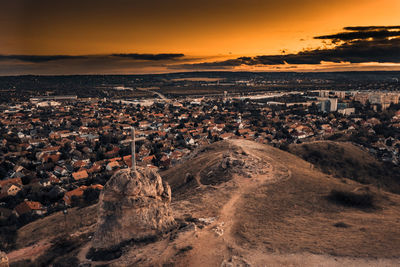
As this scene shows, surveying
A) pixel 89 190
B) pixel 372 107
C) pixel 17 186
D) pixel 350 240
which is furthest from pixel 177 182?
pixel 372 107

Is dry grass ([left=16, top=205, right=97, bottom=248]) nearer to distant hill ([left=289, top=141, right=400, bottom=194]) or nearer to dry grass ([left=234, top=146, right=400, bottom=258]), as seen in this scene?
dry grass ([left=234, top=146, right=400, bottom=258])

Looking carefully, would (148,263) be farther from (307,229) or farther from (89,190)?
(89,190)

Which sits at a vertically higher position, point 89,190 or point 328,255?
point 328,255

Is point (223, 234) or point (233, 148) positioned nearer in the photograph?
point (223, 234)

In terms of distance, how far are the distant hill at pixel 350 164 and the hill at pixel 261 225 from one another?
835 cm

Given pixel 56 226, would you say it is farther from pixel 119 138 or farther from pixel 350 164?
pixel 119 138

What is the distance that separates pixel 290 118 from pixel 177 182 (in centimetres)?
5537

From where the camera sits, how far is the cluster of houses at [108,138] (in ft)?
111

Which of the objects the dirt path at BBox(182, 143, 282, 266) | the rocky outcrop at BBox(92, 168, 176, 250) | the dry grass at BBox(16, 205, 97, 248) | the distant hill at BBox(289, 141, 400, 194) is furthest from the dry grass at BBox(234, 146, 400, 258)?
the distant hill at BBox(289, 141, 400, 194)

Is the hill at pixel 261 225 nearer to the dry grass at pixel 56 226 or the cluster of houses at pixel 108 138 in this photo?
the dry grass at pixel 56 226

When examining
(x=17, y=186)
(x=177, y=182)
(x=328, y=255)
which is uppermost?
(x=328, y=255)

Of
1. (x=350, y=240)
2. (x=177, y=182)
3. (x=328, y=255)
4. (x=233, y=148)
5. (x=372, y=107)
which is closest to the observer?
(x=328, y=255)

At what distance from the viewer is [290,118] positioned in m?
74.8

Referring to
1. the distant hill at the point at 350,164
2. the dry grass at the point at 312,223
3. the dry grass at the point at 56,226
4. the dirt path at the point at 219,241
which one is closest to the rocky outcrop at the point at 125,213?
the dirt path at the point at 219,241
